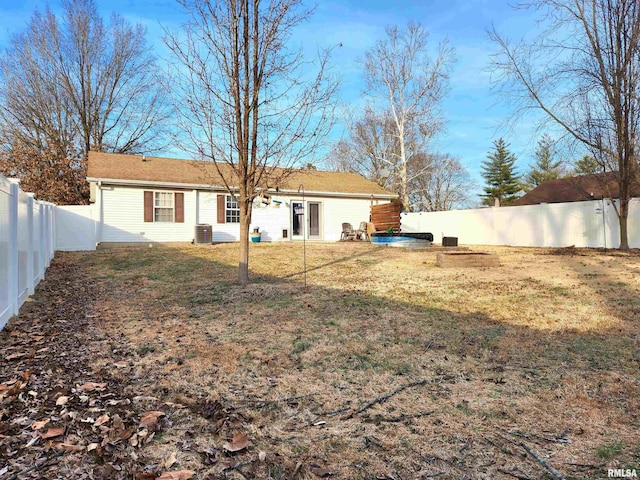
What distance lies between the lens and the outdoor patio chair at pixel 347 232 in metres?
17.2

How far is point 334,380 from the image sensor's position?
3.17 meters

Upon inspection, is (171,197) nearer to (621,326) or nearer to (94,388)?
(94,388)

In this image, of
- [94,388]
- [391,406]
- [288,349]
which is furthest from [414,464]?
[94,388]

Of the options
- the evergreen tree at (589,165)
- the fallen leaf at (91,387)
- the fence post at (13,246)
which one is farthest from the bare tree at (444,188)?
the fallen leaf at (91,387)

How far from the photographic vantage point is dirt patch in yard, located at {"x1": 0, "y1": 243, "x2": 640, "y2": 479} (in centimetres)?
209

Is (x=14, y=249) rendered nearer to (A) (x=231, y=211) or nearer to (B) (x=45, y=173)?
(A) (x=231, y=211)

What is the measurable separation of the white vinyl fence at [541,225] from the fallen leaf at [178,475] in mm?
14996

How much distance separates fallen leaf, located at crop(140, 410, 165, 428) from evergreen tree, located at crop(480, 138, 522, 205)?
1556 inches

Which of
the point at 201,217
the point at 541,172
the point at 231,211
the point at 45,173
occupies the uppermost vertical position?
the point at 541,172

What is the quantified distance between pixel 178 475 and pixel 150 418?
0.65m

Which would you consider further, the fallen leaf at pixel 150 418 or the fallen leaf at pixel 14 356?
the fallen leaf at pixel 14 356

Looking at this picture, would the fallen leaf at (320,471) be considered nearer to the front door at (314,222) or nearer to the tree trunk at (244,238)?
the tree trunk at (244,238)

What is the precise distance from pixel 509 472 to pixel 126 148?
88.6 ft

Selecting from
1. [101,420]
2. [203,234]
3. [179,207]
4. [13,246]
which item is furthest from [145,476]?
[179,207]
